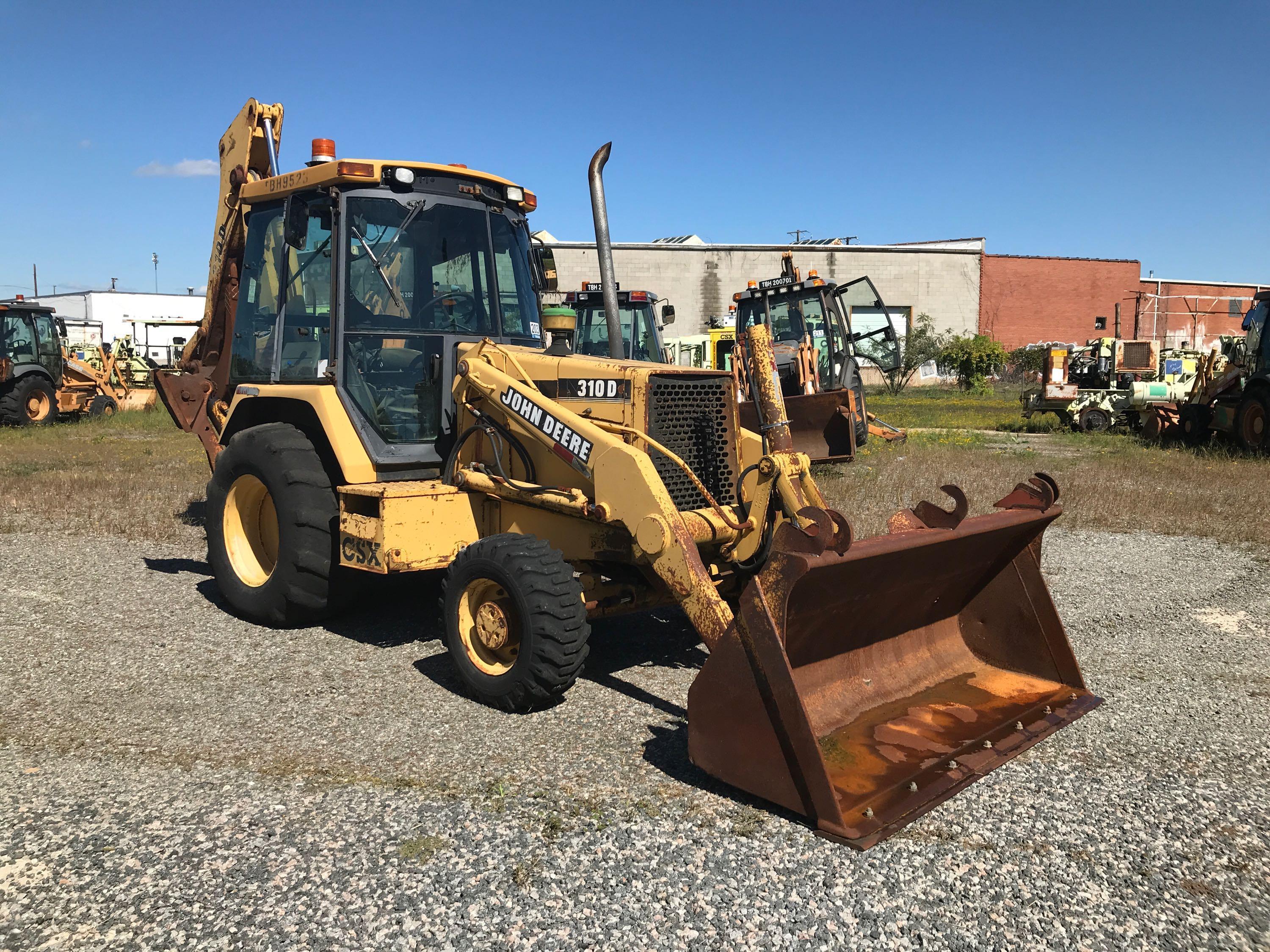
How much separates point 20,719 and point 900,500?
8.57 metres

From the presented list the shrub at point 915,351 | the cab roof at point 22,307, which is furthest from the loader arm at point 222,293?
the shrub at point 915,351

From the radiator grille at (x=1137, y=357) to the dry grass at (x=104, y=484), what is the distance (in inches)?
742

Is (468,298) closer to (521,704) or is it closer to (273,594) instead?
(273,594)

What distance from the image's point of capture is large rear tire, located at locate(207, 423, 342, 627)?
584 cm

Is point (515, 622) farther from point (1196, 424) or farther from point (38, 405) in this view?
point (38, 405)

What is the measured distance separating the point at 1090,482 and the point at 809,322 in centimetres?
470

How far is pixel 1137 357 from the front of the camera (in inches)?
858

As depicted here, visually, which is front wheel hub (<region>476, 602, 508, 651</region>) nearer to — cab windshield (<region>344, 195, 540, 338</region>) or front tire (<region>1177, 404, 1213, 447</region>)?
cab windshield (<region>344, 195, 540, 338</region>)

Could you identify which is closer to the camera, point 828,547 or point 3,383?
point 828,547

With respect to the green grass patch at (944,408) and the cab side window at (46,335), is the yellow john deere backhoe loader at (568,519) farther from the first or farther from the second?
the cab side window at (46,335)

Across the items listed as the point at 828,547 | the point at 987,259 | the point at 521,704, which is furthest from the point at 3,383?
the point at 987,259

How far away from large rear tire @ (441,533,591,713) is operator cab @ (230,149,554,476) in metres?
1.23

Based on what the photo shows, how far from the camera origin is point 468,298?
6023 millimetres

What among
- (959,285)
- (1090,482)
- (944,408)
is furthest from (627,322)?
(959,285)
